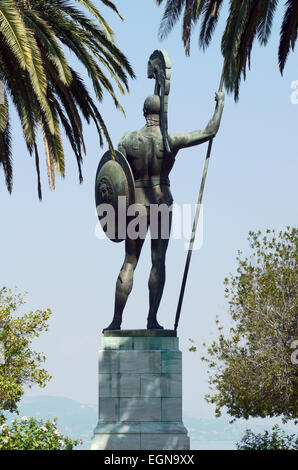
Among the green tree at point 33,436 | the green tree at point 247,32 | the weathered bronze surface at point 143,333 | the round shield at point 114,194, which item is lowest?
the green tree at point 33,436

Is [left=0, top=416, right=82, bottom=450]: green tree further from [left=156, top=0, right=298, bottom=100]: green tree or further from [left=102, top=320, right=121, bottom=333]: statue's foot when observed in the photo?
[left=156, top=0, right=298, bottom=100]: green tree

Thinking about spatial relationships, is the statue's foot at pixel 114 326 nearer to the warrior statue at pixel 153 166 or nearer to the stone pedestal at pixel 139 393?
the warrior statue at pixel 153 166

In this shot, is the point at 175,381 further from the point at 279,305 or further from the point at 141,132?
the point at 279,305

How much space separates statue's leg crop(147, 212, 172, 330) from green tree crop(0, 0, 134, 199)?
2370 mm

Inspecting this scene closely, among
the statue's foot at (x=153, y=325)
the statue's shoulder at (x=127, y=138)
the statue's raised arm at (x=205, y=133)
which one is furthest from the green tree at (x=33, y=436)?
the statue's raised arm at (x=205, y=133)

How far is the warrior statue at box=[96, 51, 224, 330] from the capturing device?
14.4 m

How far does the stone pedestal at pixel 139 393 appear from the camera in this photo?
44.1 ft

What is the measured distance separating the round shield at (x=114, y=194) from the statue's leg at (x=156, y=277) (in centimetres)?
58

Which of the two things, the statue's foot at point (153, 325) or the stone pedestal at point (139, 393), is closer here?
the stone pedestal at point (139, 393)

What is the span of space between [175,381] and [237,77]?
5411mm

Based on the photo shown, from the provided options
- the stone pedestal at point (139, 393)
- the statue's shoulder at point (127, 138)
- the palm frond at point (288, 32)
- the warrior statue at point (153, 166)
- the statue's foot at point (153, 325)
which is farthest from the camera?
the palm frond at point (288, 32)
